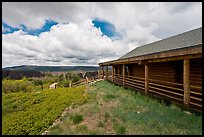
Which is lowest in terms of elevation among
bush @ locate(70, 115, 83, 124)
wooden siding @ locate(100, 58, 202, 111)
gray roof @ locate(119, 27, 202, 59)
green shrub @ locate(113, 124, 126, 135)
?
bush @ locate(70, 115, 83, 124)

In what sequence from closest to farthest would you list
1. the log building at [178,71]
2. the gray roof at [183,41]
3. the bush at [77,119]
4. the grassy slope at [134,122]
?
the grassy slope at [134,122] → the bush at [77,119] → the log building at [178,71] → the gray roof at [183,41]

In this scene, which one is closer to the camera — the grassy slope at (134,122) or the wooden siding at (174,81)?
the grassy slope at (134,122)

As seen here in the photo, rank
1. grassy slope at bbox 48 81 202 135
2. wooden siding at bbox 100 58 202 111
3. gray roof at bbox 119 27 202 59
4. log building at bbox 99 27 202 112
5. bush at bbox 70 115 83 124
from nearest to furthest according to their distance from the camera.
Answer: grassy slope at bbox 48 81 202 135, bush at bbox 70 115 83 124, log building at bbox 99 27 202 112, wooden siding at bbox 100 58 202 111, gray roof at bbox 119 27 202 59

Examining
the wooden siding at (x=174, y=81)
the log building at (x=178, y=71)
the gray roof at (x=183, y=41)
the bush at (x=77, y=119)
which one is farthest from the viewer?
the gray roof at (x=183, y=41)

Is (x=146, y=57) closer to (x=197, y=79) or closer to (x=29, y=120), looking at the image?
(x=197, y=79)

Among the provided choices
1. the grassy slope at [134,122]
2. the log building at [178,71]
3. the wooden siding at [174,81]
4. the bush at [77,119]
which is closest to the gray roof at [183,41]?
the log building at [178,71]

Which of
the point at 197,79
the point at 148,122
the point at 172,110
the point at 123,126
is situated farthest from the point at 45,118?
the point at 197,79

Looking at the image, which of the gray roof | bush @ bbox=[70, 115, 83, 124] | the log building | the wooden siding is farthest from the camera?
the gray roof

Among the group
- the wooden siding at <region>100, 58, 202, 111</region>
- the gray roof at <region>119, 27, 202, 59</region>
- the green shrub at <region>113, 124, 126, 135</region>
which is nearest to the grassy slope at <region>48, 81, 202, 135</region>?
the green shrub at <region>113, 124, 126, 135</region>

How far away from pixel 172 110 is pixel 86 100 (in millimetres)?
Result: 4250

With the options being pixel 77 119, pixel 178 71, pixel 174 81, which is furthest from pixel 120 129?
pixel 178 71

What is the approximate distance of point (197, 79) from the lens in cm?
747

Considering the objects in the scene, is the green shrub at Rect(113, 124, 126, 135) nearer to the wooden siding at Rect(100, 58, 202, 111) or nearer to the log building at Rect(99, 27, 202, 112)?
the log building at Rect(99, 27, 202, 112)

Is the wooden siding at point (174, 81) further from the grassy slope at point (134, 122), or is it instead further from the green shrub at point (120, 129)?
the green shrub at point (120, 129)
